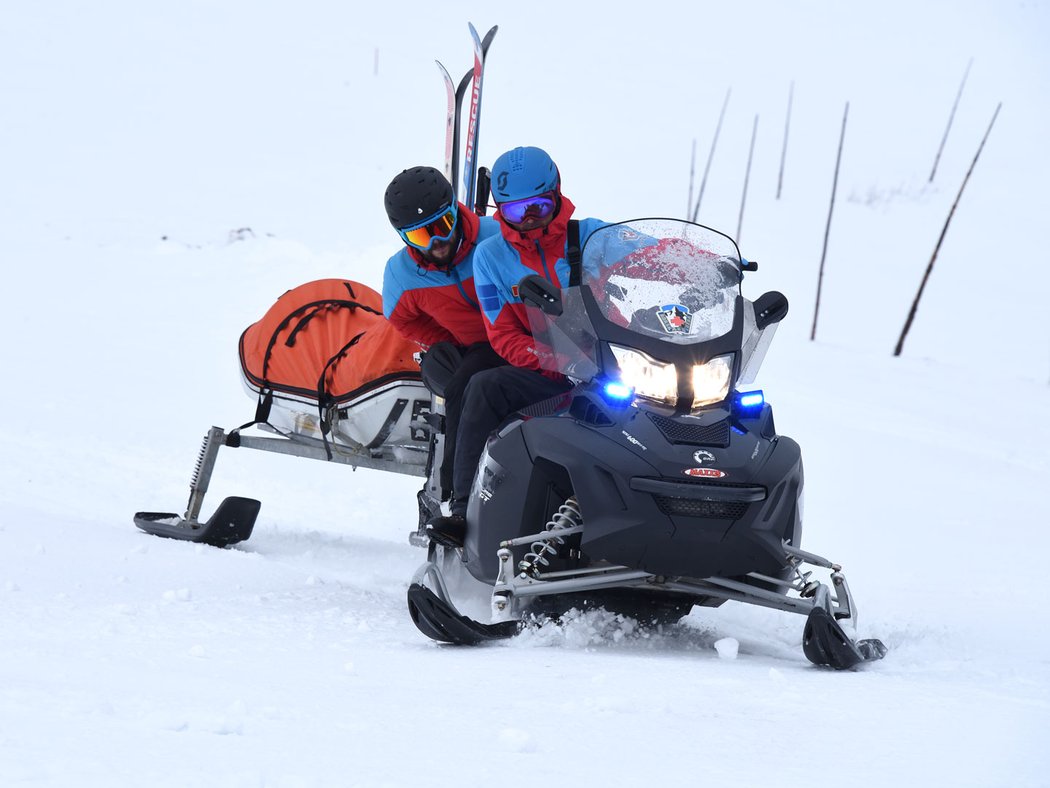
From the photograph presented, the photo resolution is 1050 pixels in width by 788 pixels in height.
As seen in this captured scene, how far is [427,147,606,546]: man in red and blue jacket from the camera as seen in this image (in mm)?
4484

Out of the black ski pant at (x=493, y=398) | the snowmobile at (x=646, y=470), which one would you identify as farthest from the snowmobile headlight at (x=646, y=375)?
the black ski pant at (x=493, y=398)

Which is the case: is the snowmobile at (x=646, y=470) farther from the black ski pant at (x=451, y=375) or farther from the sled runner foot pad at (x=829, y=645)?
the black ski pant at (x=451, y=375)

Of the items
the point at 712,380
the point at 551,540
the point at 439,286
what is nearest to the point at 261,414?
the point at 439,286

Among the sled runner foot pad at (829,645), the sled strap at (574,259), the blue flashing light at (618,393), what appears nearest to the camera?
the sled runner foot pad at (829,645)

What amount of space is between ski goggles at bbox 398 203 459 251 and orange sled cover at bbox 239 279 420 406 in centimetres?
64

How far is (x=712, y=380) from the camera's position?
13.1ft

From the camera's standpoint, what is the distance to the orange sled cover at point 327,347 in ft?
18.7

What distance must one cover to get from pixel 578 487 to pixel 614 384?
0.36 m

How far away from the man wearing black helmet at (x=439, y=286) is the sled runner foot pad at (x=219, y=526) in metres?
1.21

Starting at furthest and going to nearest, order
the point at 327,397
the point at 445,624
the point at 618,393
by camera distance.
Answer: the point at 327,397 < the point at 618,393 < the point at 445,624

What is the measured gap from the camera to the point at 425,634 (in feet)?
12.5

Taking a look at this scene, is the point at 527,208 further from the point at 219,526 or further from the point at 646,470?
the point at 219,526

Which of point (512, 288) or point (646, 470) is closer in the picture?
point (646, 470)

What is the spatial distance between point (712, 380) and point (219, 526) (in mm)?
2865
